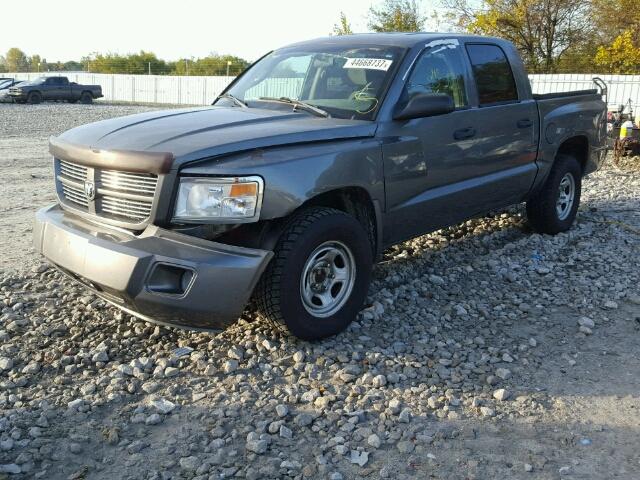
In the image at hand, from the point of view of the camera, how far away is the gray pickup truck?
11.4 feet

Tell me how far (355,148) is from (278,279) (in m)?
1.00

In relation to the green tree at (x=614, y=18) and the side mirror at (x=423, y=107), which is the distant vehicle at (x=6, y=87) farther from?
the side mirror at (x=423, y=107)

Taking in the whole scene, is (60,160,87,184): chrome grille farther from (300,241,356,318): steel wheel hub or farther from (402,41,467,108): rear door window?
(402,41,467,108): rear door window

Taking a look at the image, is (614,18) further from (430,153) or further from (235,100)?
(235,100)

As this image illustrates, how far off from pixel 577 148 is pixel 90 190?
519 centimetres

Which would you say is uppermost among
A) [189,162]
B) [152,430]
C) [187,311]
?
[189,162]

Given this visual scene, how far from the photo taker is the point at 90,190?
382cm

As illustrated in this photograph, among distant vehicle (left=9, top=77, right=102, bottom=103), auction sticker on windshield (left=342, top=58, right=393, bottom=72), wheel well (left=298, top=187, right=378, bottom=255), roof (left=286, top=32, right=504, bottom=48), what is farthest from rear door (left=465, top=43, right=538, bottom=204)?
distant vehicle (left=9, top=77, right=102, bottom=103)

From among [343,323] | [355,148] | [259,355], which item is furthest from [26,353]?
[355,148]

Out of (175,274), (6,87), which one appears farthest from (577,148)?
(6,87)

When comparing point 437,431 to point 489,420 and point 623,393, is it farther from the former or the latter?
point 623,393

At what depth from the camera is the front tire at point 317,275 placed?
12.1 ft

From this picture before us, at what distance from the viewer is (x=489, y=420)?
10.9 feet

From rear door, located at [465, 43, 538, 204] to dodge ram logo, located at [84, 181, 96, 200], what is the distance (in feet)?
9.31
